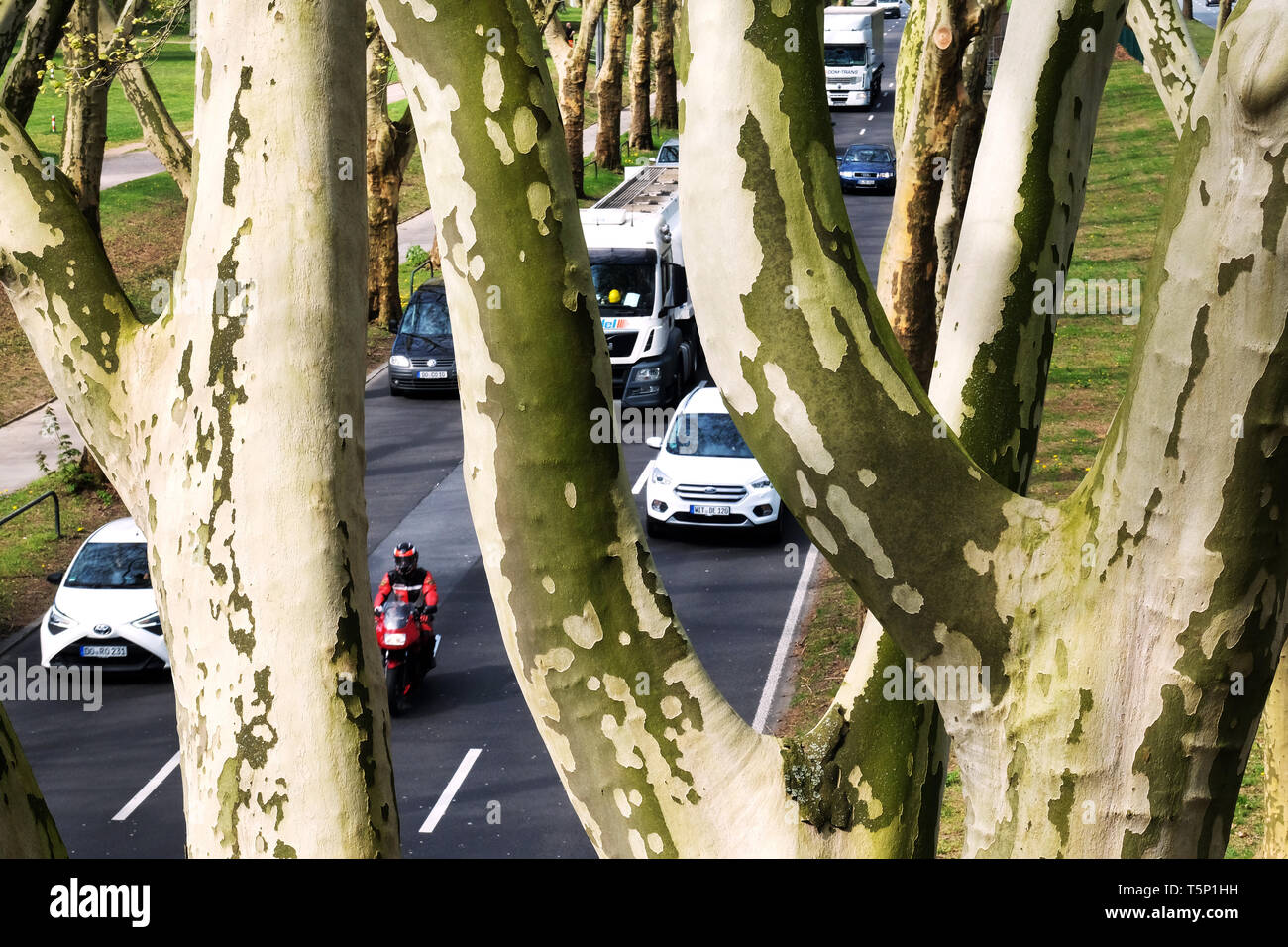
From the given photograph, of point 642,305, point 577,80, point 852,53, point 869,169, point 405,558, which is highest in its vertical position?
point 577,80

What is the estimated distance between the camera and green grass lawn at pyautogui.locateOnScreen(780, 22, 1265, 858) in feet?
34.8

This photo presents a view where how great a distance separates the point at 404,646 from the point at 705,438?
628cm

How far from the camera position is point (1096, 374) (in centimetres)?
2278

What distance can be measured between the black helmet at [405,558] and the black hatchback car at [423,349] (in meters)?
10.4

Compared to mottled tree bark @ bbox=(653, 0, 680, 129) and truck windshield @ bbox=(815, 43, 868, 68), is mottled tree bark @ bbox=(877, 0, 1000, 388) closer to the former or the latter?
mottled tree bark @ bbox=(653, 0, 680, 129)

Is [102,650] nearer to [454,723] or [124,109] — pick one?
[454,723]

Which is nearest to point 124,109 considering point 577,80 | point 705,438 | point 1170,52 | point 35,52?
point 577,80

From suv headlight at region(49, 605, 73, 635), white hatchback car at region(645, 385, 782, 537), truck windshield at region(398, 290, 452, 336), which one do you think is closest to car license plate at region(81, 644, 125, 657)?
suv headlight at region(49, 605, 73, 635)

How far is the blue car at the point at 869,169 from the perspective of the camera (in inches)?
1491

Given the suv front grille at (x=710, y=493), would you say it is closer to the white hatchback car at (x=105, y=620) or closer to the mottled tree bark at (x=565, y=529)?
the white hatchback car at (x=105, y=620)

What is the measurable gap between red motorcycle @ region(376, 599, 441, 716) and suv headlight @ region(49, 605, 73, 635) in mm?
3232

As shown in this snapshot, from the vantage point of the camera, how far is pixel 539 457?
3.11 metres

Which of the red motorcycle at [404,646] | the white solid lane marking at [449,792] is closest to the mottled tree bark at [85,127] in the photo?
the red motorcycle at [404,646]
